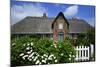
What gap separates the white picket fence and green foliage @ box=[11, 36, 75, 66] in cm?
5

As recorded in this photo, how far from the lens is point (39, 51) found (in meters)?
2.12

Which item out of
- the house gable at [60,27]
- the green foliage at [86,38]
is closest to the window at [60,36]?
the house gable at [60,27]

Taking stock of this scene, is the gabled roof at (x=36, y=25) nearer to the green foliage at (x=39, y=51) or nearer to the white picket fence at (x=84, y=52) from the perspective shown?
the green foliage at (x=39, y=51)

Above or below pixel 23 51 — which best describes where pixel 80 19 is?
above

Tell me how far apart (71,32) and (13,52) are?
61cm

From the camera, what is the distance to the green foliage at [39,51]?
2055 mm

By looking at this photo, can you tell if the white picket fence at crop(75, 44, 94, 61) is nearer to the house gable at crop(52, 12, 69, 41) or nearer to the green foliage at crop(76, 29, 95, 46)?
the green foliage at crop(76, 29, 95, 46)

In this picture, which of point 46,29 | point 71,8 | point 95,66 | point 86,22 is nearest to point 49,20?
point 46,29

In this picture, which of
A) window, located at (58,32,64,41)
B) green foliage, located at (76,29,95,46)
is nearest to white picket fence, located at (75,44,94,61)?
green foliage, located at (76,29,95,46)

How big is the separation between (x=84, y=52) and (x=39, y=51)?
476 mm

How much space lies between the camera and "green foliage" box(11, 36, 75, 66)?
80.9 inches

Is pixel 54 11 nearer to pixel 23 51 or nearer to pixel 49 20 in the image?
pixel 49 20

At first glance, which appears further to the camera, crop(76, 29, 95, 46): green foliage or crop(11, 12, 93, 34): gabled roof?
crop(76, 29, 95, 46): green foliage

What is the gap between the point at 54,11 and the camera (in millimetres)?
2154
